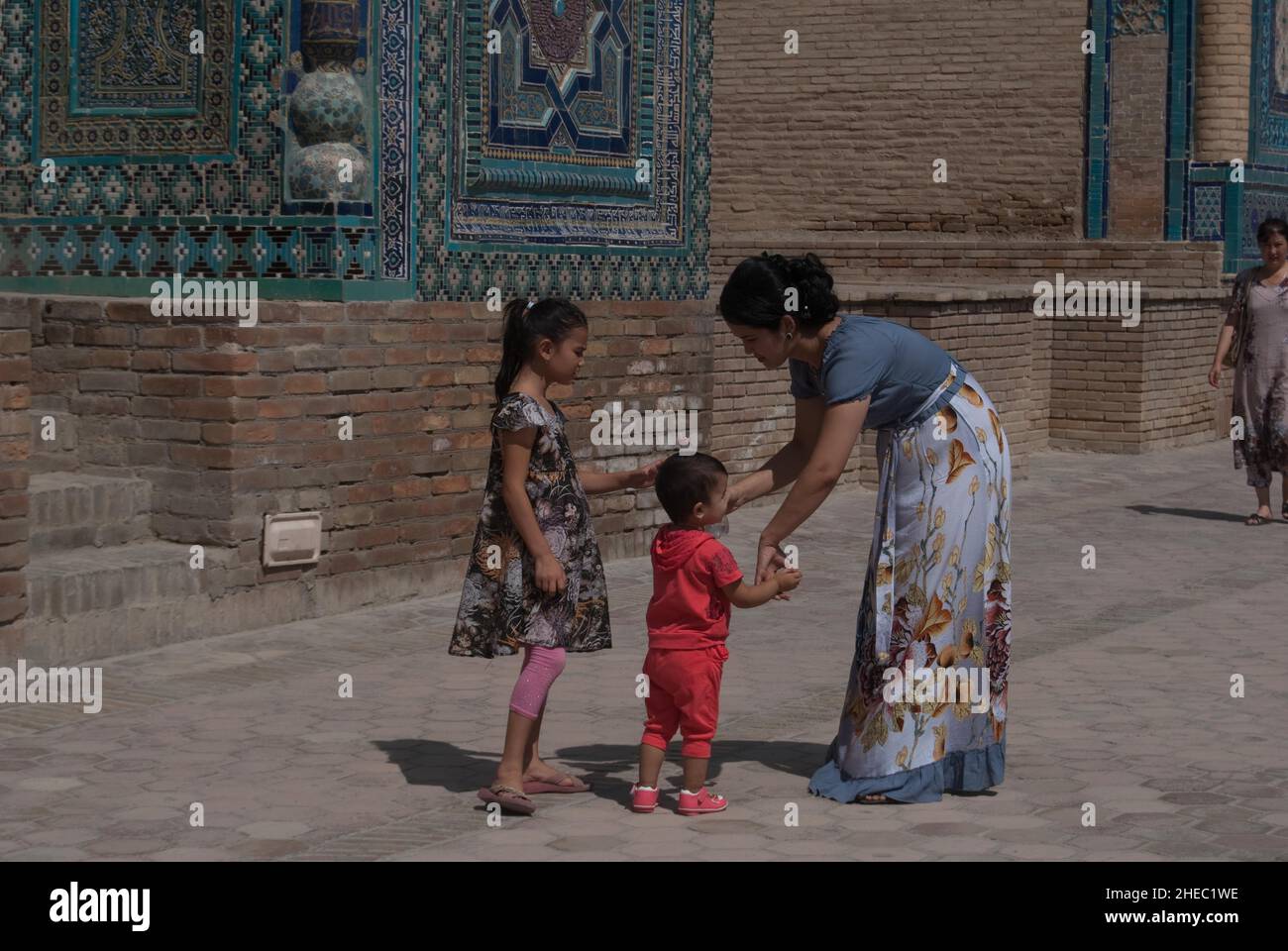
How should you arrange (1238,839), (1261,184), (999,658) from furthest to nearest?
(1261,184)
(999,658)
(1238,839)

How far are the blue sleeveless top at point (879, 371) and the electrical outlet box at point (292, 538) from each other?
3.16 metres

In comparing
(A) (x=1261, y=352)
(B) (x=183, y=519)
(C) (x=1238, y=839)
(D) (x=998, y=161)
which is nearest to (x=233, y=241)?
(B) (x=183, y=519)

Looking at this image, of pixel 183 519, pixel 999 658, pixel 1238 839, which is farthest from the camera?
pixel 183 519

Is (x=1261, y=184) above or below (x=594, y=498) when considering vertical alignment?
above

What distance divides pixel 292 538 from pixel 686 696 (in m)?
3.34

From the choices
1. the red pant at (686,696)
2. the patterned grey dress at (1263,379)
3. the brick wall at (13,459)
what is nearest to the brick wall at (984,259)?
the patterned grey dress at (1263,379)

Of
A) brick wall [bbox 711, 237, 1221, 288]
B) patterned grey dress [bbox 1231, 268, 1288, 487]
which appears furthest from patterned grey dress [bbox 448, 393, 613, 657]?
brick wall [bbox 711, 237, 1221, 288]

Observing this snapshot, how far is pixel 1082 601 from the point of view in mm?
9141

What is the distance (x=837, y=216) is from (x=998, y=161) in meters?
1.75

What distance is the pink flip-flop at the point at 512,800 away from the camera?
540 cm

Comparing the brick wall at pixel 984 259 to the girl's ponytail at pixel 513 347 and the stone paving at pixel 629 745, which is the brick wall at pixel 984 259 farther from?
the girl's ponytail at pixel 513 347

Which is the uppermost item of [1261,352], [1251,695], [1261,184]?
[1261,184]

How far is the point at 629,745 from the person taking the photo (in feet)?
20.9

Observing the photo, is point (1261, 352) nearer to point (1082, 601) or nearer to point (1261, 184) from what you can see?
point (1082, 601)
